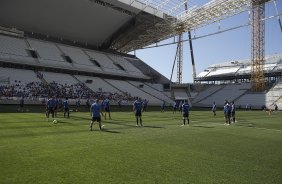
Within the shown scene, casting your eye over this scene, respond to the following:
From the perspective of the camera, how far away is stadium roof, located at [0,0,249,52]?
56938 millimetres

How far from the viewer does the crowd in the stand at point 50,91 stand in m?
45.1

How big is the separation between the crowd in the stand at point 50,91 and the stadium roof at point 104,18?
1687 cm

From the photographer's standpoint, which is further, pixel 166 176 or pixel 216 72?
pixel 216 72

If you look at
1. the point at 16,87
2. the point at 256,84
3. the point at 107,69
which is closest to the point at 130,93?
the point at 107,69

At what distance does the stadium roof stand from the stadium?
22 cm

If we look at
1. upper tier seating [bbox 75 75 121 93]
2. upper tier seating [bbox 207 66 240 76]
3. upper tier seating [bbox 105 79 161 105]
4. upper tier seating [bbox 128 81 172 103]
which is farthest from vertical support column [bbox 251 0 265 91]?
upper tier seating [bbox 75 75 121 93]

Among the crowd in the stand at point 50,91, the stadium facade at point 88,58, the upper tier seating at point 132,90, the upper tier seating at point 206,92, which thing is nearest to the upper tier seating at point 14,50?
the stadium facade at point 88,58

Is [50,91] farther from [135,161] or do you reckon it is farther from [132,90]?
[135,161]

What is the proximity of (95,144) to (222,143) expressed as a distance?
219 inches

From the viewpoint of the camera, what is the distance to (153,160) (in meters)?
8.98

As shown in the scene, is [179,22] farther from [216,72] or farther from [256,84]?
[216,72]

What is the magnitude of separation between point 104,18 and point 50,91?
2473 cm

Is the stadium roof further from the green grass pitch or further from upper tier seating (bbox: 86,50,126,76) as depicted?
the green grass pitch

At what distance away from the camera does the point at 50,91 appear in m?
49.8
